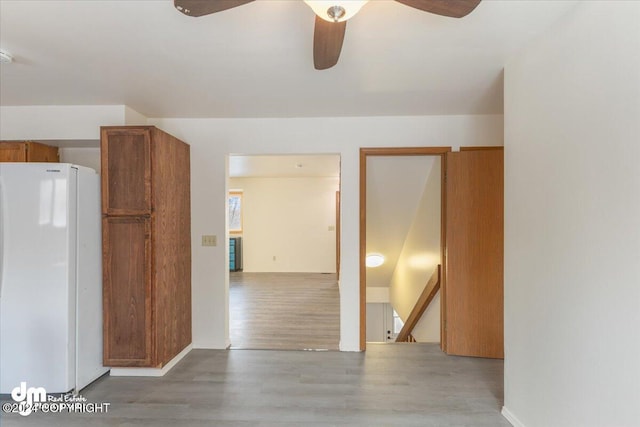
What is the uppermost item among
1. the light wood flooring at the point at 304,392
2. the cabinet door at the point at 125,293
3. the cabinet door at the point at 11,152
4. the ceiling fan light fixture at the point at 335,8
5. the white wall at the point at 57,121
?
the white wall at the point at 57,121

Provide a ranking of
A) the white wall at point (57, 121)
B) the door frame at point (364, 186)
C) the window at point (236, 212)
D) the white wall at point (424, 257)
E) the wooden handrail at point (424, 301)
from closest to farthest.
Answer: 1. the white wall at point (57, 121)
2. the door frame at point (364, 186)
3. the wooden handrail at point (424, 301)
4. the white wall at point (424, 257)
5. the window at point (236, 212)

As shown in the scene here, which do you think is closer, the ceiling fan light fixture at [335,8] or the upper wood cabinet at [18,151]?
the ceiling fan light fixture at [335,8]

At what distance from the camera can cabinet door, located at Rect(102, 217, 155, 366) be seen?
7.71 ft

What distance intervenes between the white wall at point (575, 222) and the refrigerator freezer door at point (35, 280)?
300 centimetres

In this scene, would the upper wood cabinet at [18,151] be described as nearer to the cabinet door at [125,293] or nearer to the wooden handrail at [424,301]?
the cabinet door at [125,293]

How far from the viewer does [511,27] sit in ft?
5.08

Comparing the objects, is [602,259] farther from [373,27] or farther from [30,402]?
[30,402]

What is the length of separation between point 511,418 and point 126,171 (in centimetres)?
324

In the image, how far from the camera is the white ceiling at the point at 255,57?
56.7 inches

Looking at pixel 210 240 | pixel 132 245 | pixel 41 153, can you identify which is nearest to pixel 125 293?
pixel 132 245

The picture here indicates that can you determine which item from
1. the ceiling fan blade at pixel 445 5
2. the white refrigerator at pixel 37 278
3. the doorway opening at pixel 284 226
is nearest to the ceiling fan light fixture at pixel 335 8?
the ceiling fan blade at pixel 445 5

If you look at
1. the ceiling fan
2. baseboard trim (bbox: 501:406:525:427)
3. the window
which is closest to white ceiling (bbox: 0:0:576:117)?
the ceiling fan

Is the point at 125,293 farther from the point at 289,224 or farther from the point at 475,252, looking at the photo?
the point at 289,224

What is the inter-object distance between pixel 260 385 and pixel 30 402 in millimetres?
1555
